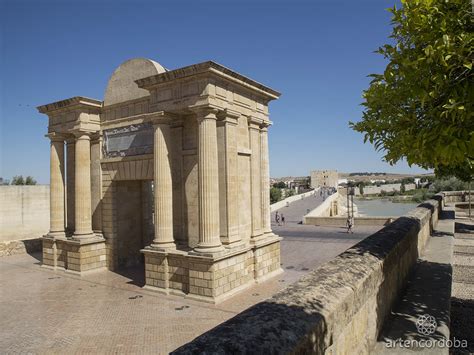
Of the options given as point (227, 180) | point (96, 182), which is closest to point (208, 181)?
point (227, 180)

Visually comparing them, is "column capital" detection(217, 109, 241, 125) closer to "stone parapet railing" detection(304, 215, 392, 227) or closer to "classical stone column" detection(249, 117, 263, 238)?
"classical stone column" detection(249, 117, 263, 238)

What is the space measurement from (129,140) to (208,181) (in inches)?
192

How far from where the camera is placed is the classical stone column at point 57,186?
15.3m

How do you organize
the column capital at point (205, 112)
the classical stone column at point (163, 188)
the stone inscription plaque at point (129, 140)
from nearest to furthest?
the column capital at point (205, 112) → the classical stone column at point (163, 188) → the stone inscription plaque at point (129, 140)

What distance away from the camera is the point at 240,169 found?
12.1 metres

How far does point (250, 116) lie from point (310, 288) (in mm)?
9429

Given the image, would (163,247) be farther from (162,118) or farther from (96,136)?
(96,136)

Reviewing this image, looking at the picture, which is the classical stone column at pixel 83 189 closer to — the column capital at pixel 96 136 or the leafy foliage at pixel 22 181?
the column capital at pixel 96 136

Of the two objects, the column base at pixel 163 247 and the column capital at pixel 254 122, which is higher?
the column capital at pixel 254 122

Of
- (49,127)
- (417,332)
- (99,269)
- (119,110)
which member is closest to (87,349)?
(417,332)

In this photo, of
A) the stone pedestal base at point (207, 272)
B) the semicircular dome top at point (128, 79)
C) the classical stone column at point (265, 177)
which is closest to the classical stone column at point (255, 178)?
the classical stone column at point (265, 177)

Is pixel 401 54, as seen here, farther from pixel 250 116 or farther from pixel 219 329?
pixel 250 116

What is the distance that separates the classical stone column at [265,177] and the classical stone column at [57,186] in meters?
9.31

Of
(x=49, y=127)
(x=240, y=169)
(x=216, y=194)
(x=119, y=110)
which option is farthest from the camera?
(x=49, y=127)
